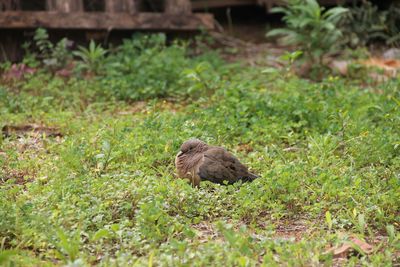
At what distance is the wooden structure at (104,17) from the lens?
391 inches

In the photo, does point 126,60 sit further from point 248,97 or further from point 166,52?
point 248,97

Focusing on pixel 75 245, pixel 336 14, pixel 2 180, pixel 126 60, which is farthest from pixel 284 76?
pixel 75 245

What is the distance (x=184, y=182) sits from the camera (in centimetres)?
562

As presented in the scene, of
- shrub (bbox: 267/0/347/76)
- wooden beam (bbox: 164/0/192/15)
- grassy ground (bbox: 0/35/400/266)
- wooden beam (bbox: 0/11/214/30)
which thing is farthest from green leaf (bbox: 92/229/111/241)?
wooden beam (bbox: 164/0/192/15)

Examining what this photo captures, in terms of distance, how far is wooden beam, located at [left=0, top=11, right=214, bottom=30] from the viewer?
9898 mm

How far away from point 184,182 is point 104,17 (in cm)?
529

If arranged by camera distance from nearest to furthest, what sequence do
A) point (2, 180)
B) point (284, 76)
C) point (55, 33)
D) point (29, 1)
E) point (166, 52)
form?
point (2, 180)
point (284, 76)
point (166, 52)
point (55, 33)
point (29, 1)

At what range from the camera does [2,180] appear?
606 cm

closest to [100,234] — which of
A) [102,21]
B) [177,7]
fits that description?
[102,21]

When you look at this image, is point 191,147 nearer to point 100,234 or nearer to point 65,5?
point 100,234

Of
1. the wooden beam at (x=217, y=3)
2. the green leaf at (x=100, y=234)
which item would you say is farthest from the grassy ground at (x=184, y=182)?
the wooden beam at (x=217, y=3)

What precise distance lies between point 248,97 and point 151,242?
11.8 feet

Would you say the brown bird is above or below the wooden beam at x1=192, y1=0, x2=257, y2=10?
below

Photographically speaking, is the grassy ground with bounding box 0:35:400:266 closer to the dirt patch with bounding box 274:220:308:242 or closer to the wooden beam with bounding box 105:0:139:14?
the dirt patch with bounding box 274:220:308:242
